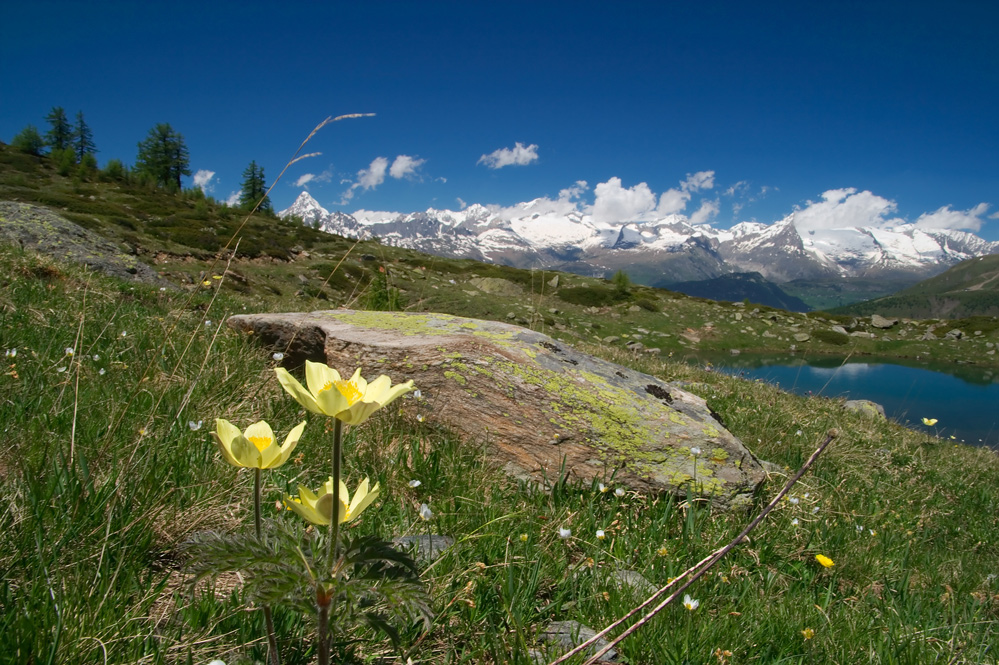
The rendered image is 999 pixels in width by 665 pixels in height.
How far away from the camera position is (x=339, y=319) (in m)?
5.81

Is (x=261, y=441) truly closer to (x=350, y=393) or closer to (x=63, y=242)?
(x=350, y=393)

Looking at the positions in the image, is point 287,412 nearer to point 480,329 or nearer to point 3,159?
point 480,329

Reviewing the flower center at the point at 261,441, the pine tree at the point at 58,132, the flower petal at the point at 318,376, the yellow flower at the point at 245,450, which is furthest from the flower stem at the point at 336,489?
the pine tree at the point at 58,132

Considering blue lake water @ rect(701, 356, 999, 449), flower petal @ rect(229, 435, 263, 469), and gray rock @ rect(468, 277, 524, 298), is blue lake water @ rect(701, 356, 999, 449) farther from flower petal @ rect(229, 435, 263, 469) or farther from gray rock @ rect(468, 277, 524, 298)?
gray rock @ rect(468, 277, 524, 298)

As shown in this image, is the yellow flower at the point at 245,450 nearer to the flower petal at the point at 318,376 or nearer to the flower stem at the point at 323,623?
the flower petal at the point at 318,376

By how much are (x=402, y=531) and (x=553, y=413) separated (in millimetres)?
1860

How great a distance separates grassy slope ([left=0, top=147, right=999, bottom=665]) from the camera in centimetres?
176

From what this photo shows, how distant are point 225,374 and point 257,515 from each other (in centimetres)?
358

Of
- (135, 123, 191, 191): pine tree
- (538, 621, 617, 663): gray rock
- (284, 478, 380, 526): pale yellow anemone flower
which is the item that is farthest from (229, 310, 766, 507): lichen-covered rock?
(135, 123, 191, 191): pine tree

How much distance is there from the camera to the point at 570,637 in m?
2.10

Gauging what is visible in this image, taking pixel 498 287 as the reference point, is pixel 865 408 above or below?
below

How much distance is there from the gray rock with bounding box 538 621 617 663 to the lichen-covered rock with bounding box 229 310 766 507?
1.70 meters

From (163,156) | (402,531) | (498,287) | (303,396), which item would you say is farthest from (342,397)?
(163,156)

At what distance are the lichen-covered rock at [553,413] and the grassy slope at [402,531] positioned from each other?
0.91ft
